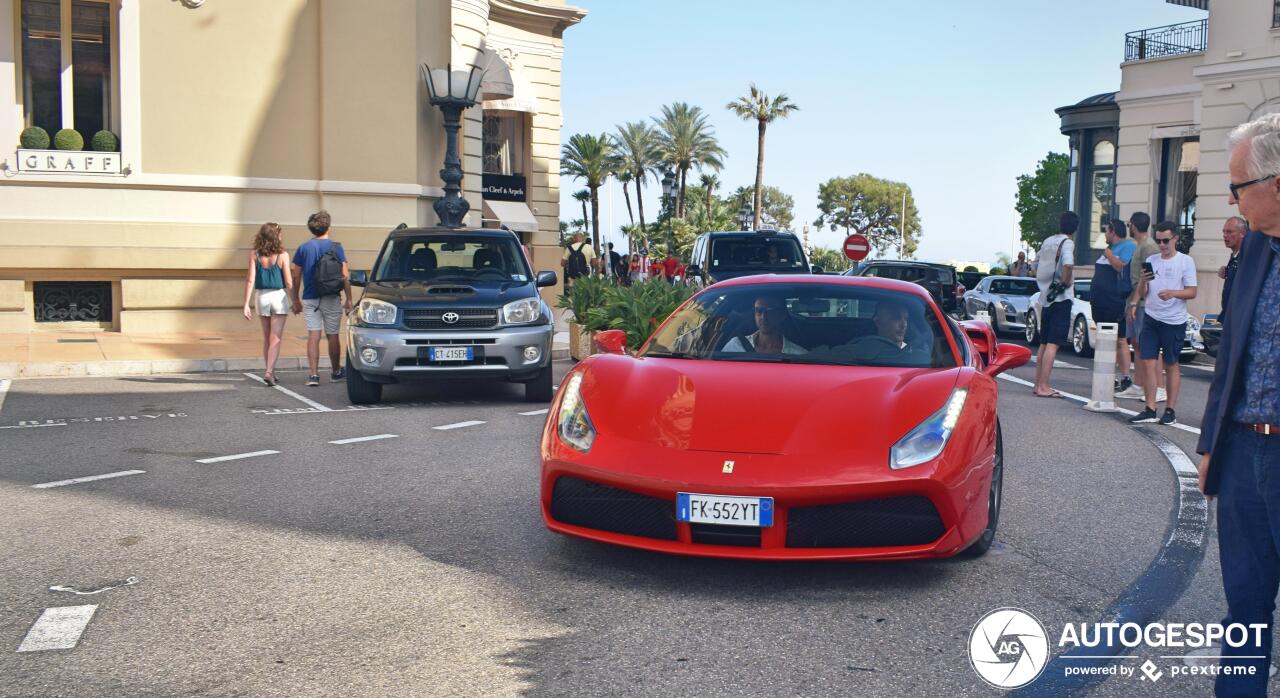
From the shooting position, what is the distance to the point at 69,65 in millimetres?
19031

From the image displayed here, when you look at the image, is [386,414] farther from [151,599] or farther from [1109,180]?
[1109,180]

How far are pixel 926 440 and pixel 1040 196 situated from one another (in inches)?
3549

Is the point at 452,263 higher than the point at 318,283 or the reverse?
higher

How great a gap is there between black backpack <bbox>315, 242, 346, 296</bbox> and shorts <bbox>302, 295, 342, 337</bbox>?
166mm

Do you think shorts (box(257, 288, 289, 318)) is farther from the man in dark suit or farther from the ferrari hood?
the man in dark suit

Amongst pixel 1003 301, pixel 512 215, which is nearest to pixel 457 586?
pixel 1003 301

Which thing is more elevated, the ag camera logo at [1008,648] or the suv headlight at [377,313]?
the suv headlight at [377,313]

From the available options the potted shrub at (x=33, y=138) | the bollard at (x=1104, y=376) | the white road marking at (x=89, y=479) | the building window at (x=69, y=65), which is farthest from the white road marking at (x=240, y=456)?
the building window at (x=69, y=65)

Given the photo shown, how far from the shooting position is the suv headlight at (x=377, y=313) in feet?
38.1

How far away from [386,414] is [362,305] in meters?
1.28

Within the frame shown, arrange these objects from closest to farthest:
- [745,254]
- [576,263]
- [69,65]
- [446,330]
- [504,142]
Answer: [446,330]
[69,65]
[745,254]
[576,263]
[504,142]

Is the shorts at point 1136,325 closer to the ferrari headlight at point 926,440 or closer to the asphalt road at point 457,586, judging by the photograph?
the asphalt road at point 457,586

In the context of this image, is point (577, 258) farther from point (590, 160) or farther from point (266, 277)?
point (590, 160)

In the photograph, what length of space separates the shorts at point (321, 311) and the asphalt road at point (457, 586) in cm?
445
